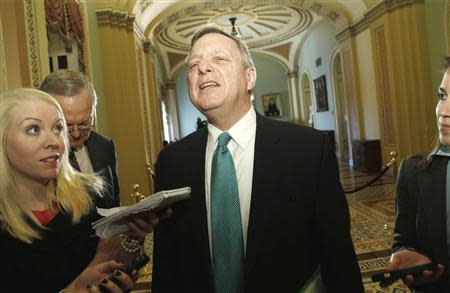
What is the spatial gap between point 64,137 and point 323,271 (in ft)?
3.99

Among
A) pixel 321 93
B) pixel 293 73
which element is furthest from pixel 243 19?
pixel 293 73

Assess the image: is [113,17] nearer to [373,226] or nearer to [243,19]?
[373,226]

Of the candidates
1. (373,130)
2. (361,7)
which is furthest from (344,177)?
(361,7)

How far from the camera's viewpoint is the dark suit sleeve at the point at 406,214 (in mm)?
1837

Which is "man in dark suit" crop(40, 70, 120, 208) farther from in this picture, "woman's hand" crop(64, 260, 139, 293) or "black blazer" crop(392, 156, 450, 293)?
"black blazer" crop(392, 156, 450, 293)

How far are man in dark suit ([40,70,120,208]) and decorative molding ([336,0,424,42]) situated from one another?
861 centimetres

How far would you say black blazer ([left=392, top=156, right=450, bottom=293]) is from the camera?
5.64 feet

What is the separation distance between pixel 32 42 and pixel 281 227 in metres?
3.63

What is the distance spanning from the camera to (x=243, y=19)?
47.7ft

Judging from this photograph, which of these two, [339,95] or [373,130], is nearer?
[373,130]

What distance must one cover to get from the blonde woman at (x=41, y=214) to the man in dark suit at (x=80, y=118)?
37 centimetres

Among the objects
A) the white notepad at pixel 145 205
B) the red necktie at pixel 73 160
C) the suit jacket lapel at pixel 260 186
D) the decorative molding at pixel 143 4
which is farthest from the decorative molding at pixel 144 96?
the white notepad at pixel 145 205

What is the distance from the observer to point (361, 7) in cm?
1033

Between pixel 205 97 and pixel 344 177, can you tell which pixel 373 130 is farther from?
pixel 205 97
